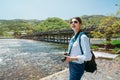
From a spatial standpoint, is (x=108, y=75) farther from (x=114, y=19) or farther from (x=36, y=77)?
(x=114, y=19)

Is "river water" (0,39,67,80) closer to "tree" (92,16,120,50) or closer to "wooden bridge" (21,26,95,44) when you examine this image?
"tree" (92,16,120,50)

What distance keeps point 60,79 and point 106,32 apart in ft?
51.0

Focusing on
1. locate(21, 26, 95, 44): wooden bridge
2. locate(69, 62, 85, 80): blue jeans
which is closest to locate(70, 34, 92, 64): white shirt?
locate(69, 62, 85, 80): blue jeans

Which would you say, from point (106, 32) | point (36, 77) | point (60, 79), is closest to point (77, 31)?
point (60, 79)

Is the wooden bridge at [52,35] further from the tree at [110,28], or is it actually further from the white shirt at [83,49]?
the white shirt at [83,49]

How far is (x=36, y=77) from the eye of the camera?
11.8 meters

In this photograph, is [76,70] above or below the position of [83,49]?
below

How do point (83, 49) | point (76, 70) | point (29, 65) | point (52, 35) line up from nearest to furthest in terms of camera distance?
point (83, 49)
point (76, 70)
point (29, 65)
point (52, 35)

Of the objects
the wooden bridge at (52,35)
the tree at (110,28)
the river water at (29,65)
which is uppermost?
the tree at (110,28)

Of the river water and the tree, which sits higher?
the tree

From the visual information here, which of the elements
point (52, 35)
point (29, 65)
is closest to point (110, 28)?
Result: point (29, 65)

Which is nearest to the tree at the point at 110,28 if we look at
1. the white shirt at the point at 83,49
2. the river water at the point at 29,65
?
the river water at the point at 29,65

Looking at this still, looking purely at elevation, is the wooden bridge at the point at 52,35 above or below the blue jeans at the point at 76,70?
below

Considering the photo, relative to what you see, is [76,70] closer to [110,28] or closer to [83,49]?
[83,49]
